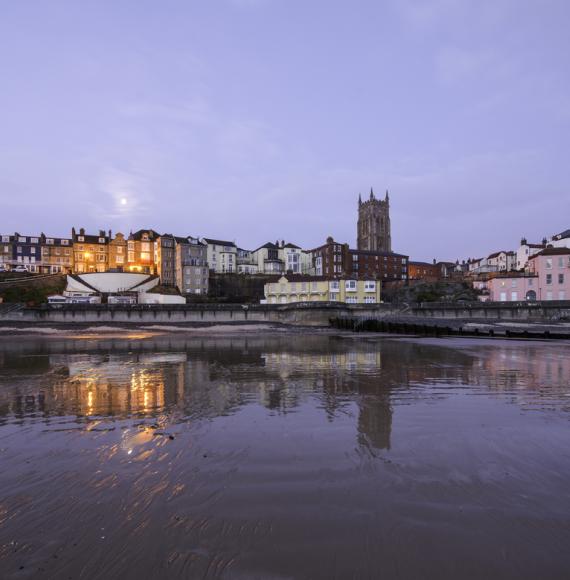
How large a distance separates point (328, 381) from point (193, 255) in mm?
94358

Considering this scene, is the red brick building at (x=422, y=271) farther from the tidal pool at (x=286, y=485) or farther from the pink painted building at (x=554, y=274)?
the tidal pool at (x=286, y=485)

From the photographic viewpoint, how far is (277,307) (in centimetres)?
7312

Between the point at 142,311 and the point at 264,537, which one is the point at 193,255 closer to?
the point at 142,311

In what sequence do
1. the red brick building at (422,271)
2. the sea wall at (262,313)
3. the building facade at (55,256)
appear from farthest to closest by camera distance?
the red brick building at (422,271), the building facade at (55,256), the sea wall at (262,313)

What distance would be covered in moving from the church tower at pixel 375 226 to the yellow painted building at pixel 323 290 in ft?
241

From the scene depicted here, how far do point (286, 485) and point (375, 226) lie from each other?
533 feet

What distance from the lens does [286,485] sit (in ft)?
18.0

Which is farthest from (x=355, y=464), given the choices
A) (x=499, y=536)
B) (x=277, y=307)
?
(x=277, y=307)

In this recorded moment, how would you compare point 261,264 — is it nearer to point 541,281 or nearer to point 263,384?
point 541,281

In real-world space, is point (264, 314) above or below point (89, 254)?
below

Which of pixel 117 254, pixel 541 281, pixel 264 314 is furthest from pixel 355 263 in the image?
pixel 117 254

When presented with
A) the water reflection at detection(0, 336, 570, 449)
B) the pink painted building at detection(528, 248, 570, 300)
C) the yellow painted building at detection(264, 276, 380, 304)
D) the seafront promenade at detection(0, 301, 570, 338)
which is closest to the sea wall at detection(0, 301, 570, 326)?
the seafront promenade at detection(0, 301, 570, 338)

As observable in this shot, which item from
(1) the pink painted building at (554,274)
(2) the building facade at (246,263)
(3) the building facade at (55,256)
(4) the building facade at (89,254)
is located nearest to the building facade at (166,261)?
(4) the building facade at (89,254)

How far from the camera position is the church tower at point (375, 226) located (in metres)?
159
